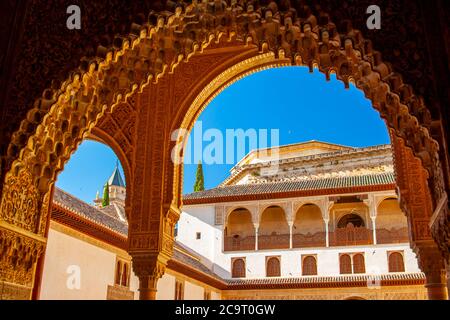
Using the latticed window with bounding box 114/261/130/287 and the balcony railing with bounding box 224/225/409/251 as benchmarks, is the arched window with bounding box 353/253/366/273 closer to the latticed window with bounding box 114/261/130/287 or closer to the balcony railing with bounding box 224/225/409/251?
the balcony railing with bounding box 224/225/409/251

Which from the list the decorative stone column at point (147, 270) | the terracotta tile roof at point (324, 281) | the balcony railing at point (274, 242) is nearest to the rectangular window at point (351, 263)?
the terracotta tile roof at point (324, 281)

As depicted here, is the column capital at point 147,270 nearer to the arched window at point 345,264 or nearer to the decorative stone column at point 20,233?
the decorative stone column at point 20,233

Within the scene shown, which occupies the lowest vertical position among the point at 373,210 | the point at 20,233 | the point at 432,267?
the point at 20,233

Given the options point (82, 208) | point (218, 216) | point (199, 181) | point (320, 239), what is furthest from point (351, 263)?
point (199, 181)

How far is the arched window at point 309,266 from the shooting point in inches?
938

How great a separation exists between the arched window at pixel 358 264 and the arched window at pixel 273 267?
3.59 m

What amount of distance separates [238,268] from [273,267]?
1.76 meters

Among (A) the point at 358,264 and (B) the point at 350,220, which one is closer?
(A) the point at 358,264

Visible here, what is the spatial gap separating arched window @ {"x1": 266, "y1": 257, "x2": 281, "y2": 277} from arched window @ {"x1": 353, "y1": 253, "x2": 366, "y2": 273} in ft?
11.8

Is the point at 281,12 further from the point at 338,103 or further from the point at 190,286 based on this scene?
the point at 338,103

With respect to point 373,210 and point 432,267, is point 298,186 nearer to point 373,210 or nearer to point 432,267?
point 373,210

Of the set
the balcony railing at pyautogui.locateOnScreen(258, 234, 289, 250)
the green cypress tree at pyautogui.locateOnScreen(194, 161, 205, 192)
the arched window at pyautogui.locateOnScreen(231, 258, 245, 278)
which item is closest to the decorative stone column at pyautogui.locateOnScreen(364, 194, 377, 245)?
the balcony railing at pyautogui.locateOnScreen(258, 234, 289, 250)

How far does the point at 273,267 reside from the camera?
24500mm

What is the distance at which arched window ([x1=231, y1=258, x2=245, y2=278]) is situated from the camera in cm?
2475
